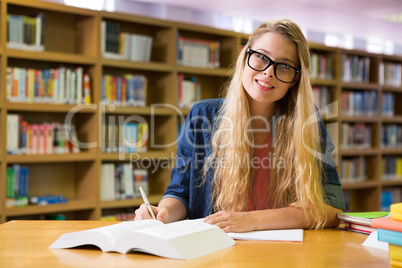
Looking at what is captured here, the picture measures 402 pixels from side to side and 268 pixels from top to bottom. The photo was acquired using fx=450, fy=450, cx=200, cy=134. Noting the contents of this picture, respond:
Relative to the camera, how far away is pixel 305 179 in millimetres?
1529

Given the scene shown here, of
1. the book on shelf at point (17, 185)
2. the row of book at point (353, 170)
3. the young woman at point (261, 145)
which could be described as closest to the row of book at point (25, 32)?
the book on shelf at point (17, 185)

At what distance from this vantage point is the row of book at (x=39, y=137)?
3.18 metres

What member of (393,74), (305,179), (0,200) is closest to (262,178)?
(305,179)

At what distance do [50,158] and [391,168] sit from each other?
14.0 feet

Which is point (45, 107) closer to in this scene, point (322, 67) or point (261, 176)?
point (261, 176)

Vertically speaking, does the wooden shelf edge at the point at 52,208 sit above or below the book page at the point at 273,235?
below

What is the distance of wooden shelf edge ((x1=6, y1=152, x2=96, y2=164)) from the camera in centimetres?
313

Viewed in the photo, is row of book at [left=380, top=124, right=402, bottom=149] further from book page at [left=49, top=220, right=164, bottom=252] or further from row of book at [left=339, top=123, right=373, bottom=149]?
book page at [left=49, top=220, right=164, bottom=252]

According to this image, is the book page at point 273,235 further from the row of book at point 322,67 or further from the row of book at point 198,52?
the row of book at point 322,67

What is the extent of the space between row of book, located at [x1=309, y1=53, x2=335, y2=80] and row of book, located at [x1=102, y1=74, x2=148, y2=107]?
6.66 feet

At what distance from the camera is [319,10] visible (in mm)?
6168

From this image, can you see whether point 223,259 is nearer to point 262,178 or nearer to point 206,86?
point 262,178

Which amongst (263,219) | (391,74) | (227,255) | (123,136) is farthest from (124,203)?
(391,74)

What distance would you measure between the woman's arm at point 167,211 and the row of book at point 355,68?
404cm
